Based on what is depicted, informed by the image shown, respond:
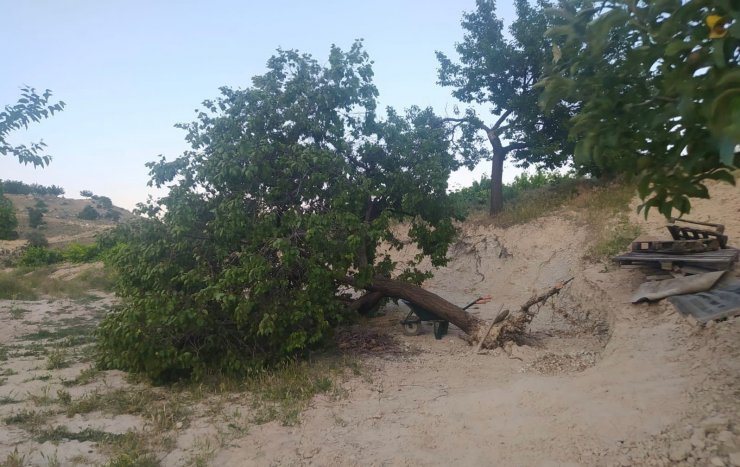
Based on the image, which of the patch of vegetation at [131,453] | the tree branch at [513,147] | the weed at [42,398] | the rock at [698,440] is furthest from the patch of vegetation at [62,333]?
the tree branch at [513,147]

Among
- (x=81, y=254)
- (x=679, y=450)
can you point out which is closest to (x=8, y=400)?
(x=679, y=450)

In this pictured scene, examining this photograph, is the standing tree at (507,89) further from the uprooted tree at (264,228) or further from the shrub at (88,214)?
the shrub at (88,214)

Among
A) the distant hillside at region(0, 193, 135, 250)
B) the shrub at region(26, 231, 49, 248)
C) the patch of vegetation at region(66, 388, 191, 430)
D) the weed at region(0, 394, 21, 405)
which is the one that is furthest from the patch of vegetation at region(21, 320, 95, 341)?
the shrub at region(26, 231, 49, 248)

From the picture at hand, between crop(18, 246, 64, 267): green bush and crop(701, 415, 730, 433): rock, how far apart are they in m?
31.6

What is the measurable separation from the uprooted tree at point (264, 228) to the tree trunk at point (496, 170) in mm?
8725

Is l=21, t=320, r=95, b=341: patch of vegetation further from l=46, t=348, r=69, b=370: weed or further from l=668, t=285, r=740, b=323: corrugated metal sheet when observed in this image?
l=668, t=285, r=740, b=323: corrugated metal sheet

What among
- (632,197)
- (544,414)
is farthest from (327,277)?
(632,197)

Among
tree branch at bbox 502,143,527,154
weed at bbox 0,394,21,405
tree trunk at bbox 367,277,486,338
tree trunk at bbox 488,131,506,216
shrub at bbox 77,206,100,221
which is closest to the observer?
weed at bbox 0,394,21,405

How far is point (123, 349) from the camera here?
245 inches

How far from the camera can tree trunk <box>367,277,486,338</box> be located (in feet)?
25.5

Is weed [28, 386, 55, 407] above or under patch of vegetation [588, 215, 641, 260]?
under

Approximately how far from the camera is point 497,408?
15.7 feet

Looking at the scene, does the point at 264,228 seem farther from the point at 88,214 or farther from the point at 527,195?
the point at 88,214

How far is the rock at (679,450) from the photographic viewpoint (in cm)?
329
